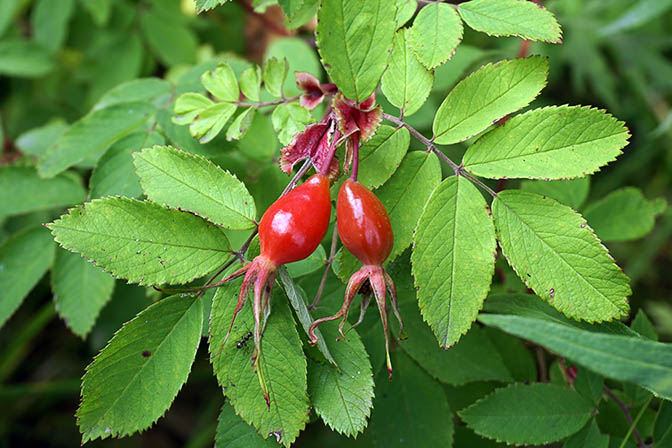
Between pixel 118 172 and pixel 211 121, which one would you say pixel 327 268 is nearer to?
pixel 211 121

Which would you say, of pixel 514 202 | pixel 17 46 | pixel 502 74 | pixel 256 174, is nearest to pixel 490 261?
pixel 514 202

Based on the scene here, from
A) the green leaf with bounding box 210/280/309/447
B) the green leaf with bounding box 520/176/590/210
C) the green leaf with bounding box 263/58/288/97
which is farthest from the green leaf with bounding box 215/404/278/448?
the green leaf with bounding box 520/176/590/210

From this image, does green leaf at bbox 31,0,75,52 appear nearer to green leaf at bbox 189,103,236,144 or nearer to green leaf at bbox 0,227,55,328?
green leaf at bbox 0,227,55,328

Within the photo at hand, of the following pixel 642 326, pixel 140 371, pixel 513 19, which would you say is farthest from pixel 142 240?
pixel 642 326

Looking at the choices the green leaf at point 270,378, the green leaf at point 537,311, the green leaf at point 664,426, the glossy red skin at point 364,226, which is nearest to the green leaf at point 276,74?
the glossy red skin at point 364,226

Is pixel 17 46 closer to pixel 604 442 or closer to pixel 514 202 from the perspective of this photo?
pixel 514 202

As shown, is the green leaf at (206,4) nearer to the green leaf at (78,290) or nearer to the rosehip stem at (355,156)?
the rosehip stem at (355,156)
